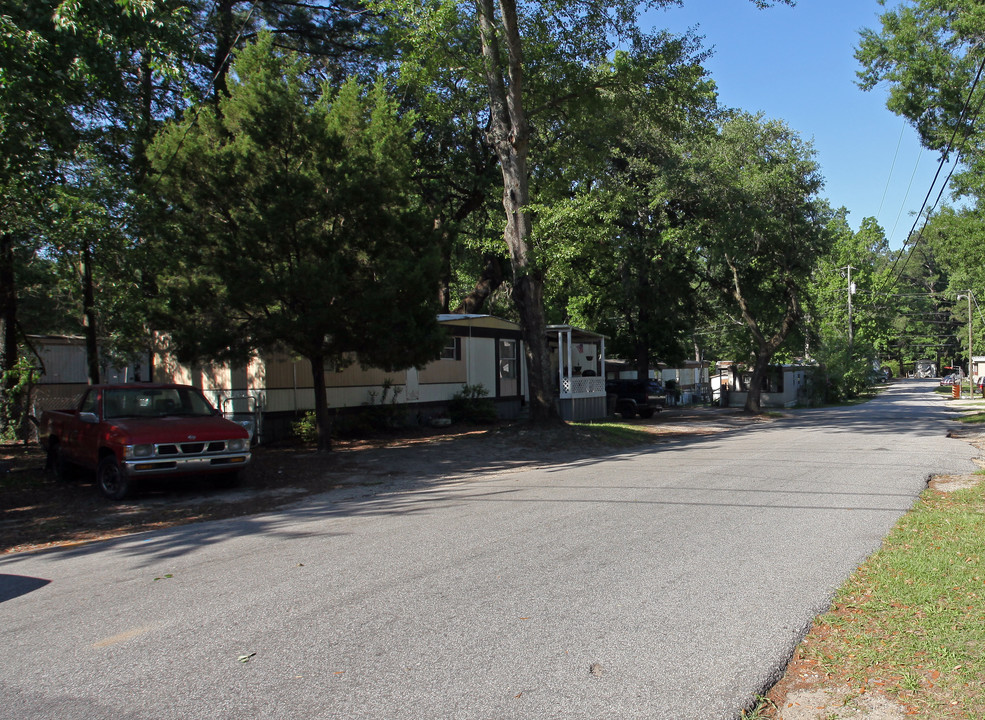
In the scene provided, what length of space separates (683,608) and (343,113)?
40.8 ft

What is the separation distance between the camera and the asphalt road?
384 cm

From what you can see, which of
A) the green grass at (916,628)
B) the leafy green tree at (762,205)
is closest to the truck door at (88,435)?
the green grass at (916,628)

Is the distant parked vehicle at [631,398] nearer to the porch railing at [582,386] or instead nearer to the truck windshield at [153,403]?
the porch railing at [582,386]

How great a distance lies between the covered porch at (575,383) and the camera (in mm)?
24500

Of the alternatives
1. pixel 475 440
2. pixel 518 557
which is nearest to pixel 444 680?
pixel 518 557

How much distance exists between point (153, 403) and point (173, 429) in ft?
4.29

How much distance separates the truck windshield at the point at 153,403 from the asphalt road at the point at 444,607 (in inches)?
135

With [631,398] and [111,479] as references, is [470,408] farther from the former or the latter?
[111,479]

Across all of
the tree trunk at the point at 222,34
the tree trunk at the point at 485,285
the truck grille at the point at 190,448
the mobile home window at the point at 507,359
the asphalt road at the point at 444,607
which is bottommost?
the asphalt road at the point at 444,607

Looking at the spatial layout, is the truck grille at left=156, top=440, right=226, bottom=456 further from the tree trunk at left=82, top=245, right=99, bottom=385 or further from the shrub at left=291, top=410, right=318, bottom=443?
the shrub at left=291, top=410, right=318, bottom=443

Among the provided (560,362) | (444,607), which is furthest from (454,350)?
(444,607)

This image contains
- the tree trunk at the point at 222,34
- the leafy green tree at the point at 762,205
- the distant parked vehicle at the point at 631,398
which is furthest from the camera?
the distant parked vehicle at the point at 631,398

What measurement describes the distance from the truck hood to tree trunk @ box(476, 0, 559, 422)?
28.9 feet

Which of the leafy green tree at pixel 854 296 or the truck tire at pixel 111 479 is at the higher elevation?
the leafy green tree at pixel 854 296
